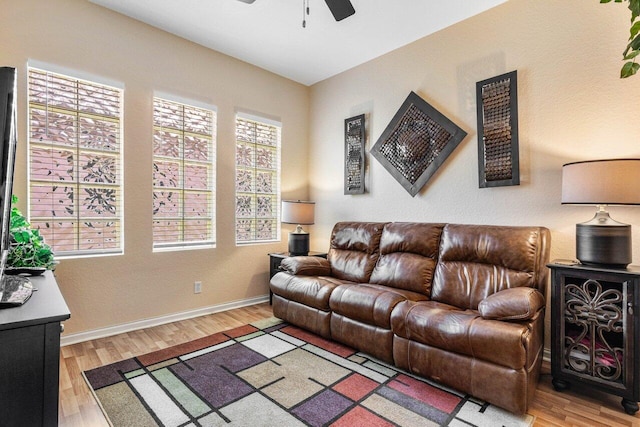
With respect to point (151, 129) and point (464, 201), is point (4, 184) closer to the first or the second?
point (151, 129)

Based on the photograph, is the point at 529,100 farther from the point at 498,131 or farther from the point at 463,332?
the point at 463,332

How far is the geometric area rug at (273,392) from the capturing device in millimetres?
1827

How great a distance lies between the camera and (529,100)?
2.73 m

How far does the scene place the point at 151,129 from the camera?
10.7 feet

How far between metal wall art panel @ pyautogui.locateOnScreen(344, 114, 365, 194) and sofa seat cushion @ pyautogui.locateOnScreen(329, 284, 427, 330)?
Answer: 1553mm

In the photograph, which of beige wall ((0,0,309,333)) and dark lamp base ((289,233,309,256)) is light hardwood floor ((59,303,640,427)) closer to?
beige wall ((0,0,309,333))

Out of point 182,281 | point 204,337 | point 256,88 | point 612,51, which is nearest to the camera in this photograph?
point 612,51

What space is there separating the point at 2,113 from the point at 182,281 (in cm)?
260

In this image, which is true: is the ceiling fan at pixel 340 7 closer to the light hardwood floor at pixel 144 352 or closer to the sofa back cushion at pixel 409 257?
the sofa back cushion at pixel 409 257

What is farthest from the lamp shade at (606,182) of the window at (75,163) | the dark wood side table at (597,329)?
the window at (75,163)

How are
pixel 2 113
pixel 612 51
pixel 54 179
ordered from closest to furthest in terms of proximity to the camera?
pixel 2 113 < pixel 612 51 < pixel 54 179

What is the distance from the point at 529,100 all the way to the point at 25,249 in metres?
3.87

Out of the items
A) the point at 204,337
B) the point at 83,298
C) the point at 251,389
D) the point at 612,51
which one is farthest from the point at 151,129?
the point at 612,51

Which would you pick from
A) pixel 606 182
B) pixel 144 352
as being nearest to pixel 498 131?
pixel 606 182
